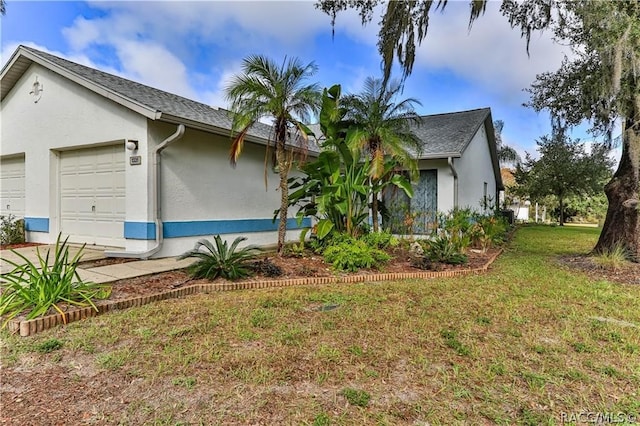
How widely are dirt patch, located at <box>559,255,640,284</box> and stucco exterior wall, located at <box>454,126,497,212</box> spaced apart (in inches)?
157

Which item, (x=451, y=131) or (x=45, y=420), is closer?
(x=45, y=420)

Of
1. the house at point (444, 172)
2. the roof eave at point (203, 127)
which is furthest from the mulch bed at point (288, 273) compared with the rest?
the roof eave at point (203, 127)

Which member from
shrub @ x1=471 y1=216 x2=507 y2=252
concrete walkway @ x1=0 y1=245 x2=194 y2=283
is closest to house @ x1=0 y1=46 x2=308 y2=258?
concrete walkway @ x1=0 y1=245 x2=194 y2=283

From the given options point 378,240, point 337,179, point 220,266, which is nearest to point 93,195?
point 220,266

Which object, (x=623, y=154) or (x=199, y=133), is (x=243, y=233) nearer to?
(x=199, y=133)

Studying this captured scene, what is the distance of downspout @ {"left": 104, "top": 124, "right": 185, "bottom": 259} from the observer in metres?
6.61

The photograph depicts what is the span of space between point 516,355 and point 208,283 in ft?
13.4

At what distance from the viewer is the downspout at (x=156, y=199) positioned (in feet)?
21.7

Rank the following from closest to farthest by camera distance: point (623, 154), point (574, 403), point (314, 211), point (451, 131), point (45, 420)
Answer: point (45, 420) < point (574, 403) < point (623, 154) < point (314, 211) < point (451, 131)

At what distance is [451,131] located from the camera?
11852mm

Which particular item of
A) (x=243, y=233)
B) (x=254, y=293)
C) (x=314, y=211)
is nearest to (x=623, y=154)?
(x=314, y=211)

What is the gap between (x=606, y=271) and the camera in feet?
21.4

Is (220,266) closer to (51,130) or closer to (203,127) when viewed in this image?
(203,127)

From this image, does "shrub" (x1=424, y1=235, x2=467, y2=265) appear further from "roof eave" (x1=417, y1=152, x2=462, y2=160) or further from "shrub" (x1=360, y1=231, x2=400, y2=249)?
"roof eave" (x1=417, y1=152, x2=462, y2=160)
